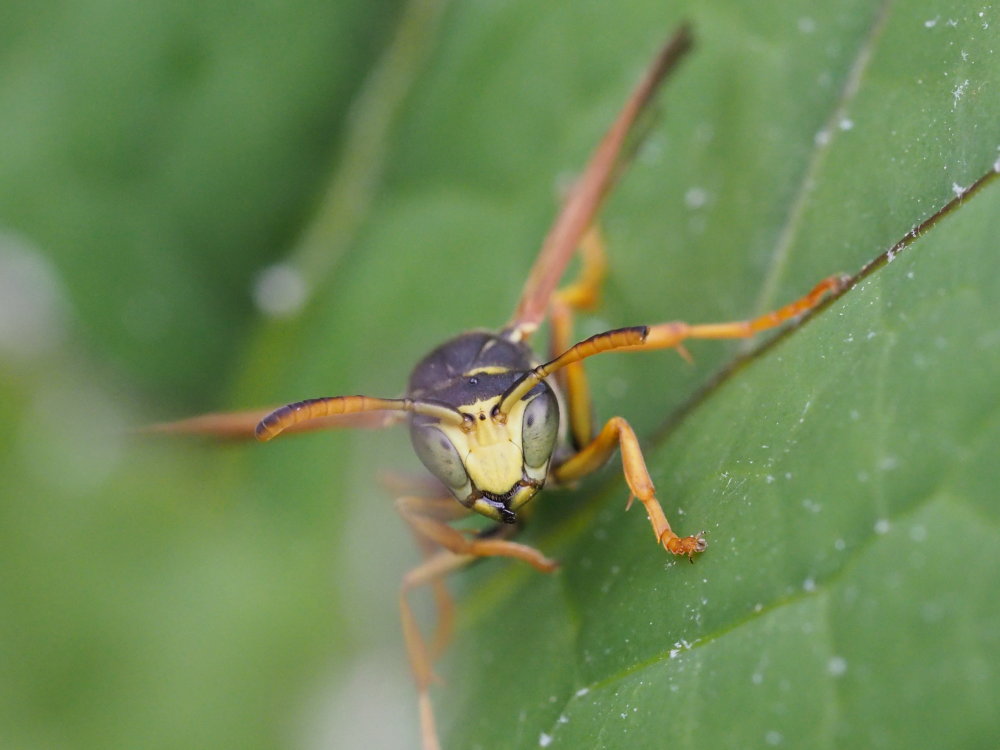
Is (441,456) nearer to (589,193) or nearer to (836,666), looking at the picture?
Answer: (589,193)

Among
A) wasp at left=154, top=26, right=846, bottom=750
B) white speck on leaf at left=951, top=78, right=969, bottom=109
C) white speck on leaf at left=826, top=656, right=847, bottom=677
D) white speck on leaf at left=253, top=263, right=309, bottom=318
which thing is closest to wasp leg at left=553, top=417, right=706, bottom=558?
wasp at left=154, top=26, right=846, bottom=750

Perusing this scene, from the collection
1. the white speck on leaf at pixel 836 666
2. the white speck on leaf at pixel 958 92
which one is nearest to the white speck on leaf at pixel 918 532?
the white speck on leaf at pixel 836 666

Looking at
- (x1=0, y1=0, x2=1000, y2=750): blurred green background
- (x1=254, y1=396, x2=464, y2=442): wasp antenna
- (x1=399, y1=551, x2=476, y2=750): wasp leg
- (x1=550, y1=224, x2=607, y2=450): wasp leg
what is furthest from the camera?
(x1=550, y1=224, x2=607, y2=450): wasp leg

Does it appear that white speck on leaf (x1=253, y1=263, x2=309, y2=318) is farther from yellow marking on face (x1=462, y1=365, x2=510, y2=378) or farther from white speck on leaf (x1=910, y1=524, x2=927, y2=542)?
white speck on leaf (x1=910, y1=524, x2=927, y2=542)

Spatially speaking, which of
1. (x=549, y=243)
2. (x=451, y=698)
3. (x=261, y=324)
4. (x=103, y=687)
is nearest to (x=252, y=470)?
(x=261, y=324)

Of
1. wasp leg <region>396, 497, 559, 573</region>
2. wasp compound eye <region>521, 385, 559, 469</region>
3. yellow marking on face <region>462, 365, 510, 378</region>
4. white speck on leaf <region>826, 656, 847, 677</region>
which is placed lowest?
wasp leg <region>396, 497, 559, 573</region>

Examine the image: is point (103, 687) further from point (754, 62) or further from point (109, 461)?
point (754, 62)

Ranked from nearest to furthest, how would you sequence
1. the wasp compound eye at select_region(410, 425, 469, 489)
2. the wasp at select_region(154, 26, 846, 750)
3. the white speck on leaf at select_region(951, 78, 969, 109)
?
the white speck on leaf at select_region(951, 78, 969, 109), the wasp at select_region(154, 26, 846, 750), the wasp compound eye at select_region(410, 425, 469, 489)
